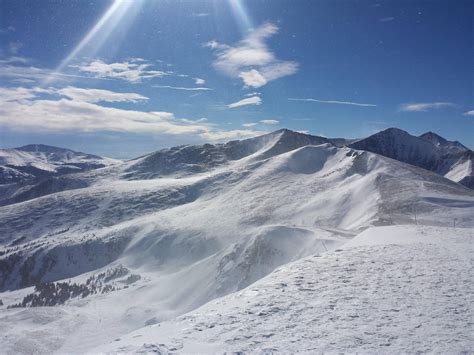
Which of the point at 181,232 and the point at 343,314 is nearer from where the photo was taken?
the point at 343,314

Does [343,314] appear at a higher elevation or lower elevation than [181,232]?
higher

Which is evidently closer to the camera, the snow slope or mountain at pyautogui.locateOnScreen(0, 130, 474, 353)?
the snow slope

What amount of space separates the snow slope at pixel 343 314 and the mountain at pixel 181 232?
1.15 meters

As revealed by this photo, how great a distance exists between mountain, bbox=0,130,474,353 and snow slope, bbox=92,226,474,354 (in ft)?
3.77

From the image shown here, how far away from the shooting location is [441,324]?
33.2 ft

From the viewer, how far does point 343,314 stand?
1139 cm

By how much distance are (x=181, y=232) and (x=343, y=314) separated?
64273 mm

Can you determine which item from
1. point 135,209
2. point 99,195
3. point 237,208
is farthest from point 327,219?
point 99,195

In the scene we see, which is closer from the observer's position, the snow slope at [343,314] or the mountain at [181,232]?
the snow slope at [343,314]

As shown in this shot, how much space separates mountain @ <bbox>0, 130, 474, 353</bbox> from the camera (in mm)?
37875

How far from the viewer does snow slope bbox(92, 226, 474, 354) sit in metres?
9.62

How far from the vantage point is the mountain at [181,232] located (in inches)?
1491

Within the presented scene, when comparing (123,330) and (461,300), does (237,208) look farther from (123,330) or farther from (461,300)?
(461,300)

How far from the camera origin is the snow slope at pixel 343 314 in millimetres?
9625
